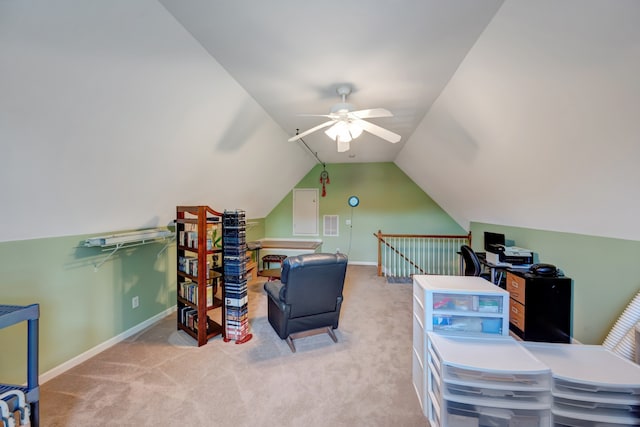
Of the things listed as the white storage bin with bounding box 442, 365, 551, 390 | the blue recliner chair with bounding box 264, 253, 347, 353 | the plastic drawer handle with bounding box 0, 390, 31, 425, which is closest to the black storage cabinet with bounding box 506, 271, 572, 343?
the white storage bin with bounding box 442, 365, 551, 390

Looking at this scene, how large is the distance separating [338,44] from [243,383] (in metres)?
2.90

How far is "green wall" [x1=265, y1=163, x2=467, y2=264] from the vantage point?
6.11 m

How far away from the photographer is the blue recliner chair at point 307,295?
2.50 meters

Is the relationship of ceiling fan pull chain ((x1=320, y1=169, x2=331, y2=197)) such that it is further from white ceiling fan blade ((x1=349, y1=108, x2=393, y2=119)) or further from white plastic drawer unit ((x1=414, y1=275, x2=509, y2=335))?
white plastic drawer unit ((x1=414, y1=275, x2=509, y2=335))

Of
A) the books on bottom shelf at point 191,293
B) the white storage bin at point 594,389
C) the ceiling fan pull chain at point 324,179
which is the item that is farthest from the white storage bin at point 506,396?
the ceiling fan pull chain at point 324,179

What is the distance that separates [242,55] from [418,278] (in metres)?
2.38

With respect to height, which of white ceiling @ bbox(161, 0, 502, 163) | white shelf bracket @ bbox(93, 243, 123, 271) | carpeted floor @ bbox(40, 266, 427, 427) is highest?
white ceiling @ bbox(161, 0, 502, 163)

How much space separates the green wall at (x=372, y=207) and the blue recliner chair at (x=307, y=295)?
11.9 ft

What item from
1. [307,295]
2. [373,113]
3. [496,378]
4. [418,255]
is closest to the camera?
[496,378]

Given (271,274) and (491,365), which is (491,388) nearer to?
(491,365)

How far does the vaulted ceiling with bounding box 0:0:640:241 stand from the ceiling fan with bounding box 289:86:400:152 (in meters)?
0.34

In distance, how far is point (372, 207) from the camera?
20.7ft

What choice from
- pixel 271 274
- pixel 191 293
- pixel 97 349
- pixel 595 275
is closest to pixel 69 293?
pixel 97 349

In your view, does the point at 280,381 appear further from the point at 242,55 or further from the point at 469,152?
the point at 469,152
